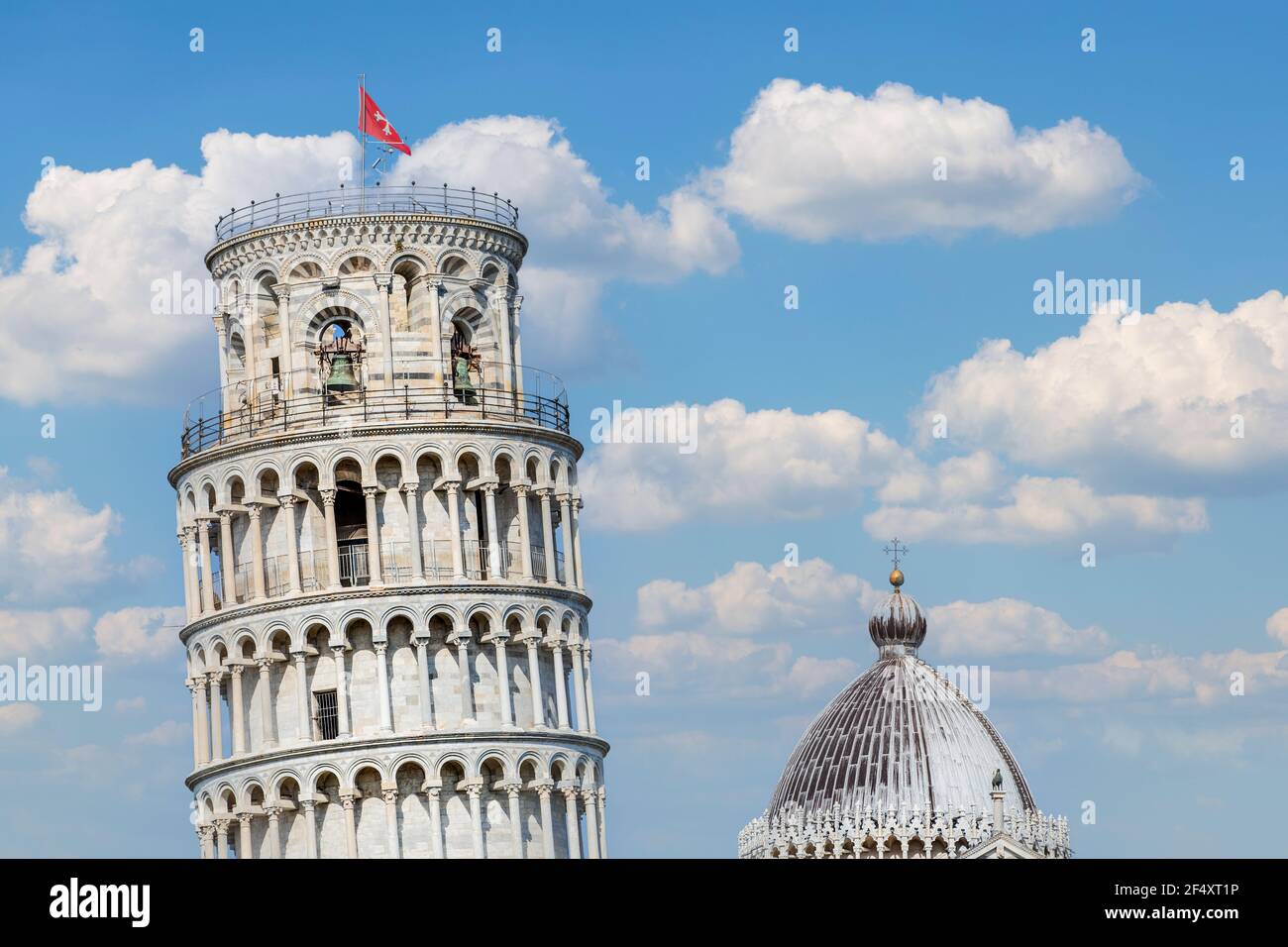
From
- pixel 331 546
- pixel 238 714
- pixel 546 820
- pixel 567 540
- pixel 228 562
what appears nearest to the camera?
pixel 331 546

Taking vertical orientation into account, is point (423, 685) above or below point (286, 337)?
below

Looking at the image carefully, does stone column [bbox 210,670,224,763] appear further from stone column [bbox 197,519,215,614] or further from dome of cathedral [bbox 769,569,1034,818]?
dome of cathedral [bbox 769,569,1034,818]

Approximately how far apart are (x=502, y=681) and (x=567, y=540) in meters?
8.10

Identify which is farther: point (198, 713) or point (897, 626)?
point (897, 626)

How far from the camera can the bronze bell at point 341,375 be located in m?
131

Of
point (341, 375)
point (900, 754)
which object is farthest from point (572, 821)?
point (900, 754)

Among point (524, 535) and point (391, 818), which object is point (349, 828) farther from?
point (524, 535)

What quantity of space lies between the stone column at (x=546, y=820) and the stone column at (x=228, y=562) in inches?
618

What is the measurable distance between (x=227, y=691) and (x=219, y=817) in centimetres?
581

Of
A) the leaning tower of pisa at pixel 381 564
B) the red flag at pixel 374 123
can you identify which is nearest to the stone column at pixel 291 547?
the leaning tower of pisa at pixel 381 564

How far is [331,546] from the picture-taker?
127 metres
